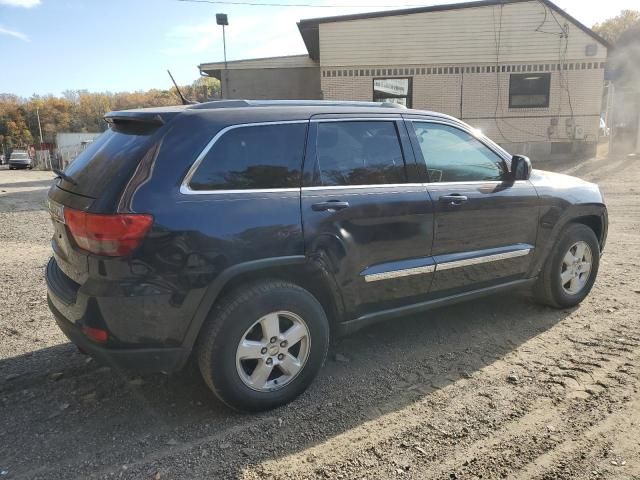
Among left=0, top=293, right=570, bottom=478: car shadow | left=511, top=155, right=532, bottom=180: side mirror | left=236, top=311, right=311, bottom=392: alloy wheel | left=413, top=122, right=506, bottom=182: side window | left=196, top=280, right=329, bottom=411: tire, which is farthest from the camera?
left=511, top=155, right=532, bottom=180: side mirror

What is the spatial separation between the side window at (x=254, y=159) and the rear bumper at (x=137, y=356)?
0.92 meters

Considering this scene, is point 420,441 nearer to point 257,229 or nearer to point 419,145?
point 257,229

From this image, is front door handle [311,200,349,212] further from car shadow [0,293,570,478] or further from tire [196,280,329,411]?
car shadow [0,293,570,478]

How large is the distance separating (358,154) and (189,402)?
196 centimetres

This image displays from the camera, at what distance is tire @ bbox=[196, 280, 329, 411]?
2877 mm

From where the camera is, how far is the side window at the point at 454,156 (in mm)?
3842

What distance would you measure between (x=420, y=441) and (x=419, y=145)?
206cm

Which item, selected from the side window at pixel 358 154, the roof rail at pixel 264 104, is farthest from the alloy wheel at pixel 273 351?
the roof rail at pixel 264 104

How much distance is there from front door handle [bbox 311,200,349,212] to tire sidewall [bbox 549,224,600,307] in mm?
2379

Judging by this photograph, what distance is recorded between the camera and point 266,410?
312cm

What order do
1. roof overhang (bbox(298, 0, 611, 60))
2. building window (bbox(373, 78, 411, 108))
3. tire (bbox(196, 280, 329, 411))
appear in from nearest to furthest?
tire (bbox(196, 280, 329, 411)) < roof overhang (bbox(298, 0, 611, 60)) < building window (bbox(373, 78, 411, 108))

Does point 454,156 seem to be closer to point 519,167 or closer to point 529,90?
point 519,167

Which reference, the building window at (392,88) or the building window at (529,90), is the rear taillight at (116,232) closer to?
the building window at (392,88)

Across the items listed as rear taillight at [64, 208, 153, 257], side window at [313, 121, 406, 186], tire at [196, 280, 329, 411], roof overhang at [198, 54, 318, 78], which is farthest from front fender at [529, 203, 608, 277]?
roof overhang at [198, 54, 318, 78]
